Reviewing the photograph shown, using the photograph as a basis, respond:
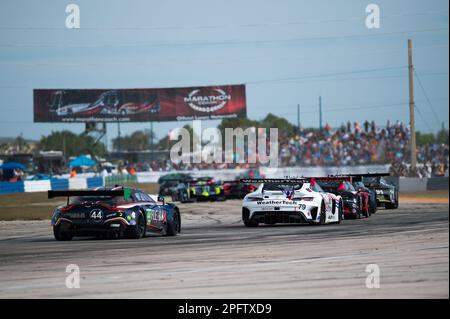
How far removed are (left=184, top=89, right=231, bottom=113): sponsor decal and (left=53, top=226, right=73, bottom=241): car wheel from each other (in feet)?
207

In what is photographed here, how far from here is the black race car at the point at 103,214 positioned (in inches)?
701

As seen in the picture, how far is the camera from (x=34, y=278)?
1145 cm

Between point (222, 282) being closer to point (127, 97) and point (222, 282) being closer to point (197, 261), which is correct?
point (197, 261)

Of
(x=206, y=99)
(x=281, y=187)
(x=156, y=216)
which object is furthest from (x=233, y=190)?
(x=206, y=99)

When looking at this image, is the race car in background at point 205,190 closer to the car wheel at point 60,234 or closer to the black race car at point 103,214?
the black race car at point 103,214

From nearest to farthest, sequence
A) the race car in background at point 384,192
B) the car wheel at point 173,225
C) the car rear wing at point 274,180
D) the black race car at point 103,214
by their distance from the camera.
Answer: the black race car at point 103,214 < the car wheel at point 173,225 < the car rear wing at point 274,180 < the race car in background at point 384,192

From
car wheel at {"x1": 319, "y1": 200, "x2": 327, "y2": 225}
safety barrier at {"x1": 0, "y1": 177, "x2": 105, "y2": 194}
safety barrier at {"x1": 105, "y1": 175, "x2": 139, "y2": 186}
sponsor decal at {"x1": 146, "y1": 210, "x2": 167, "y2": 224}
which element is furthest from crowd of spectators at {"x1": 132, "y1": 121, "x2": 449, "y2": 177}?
sponsor decal at {"x1": 146, "y1": 210, "x2": 167, "y2": 224}

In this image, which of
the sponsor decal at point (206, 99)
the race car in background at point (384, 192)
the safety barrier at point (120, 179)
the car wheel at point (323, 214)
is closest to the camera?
the car wheel at point (323, 214)

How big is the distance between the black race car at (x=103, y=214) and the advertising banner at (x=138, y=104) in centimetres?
6246

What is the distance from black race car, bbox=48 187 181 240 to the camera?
17.8 m

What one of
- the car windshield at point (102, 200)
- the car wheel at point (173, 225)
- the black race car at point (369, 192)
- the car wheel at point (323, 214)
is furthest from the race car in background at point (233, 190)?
the car windshield at point (102, 200)

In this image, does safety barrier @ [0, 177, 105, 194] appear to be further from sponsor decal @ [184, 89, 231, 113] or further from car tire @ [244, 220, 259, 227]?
car tire @ [244, 220, 259, 227]

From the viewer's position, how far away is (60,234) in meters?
18.3
